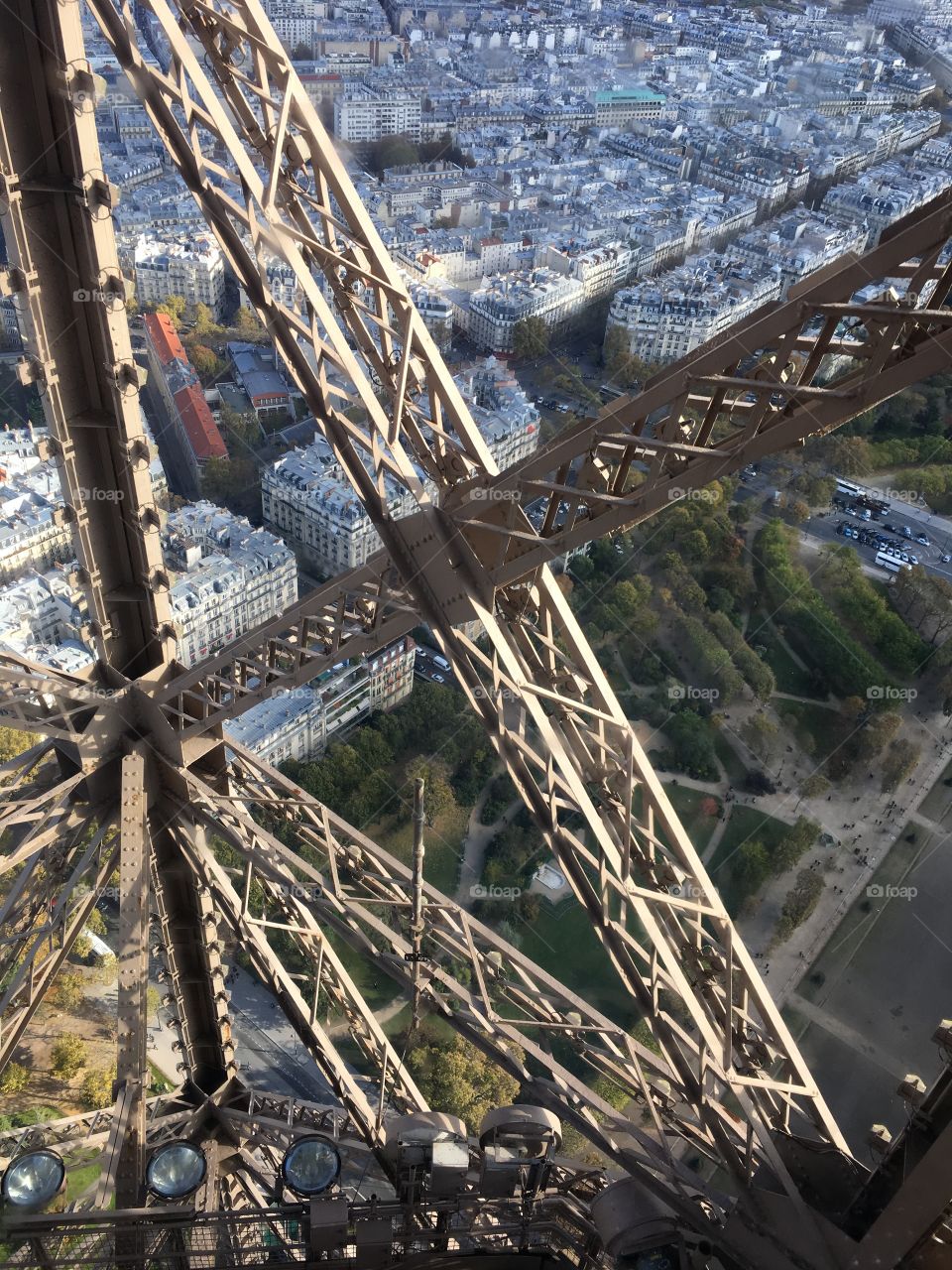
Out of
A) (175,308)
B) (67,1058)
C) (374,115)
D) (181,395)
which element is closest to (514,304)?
(175,308)

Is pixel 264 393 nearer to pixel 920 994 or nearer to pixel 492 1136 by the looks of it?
pixel 920 994

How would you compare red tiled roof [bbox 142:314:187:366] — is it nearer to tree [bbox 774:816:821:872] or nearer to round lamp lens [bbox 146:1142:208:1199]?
tree [bbox 774:816:821:872]

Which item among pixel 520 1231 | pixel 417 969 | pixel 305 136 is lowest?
pixel 520 1231

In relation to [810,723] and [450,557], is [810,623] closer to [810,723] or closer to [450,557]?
[810,723]

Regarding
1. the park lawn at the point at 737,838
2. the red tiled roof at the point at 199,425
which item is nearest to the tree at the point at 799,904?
the park lawn at the point at 737,838

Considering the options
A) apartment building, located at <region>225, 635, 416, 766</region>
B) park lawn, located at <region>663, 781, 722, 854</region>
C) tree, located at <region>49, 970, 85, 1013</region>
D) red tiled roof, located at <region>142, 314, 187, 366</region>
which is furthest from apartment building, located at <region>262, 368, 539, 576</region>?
tree, located at <region>49, 970, 85, 1013</region>

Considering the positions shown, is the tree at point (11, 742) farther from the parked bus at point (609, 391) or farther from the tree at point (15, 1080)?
the parked bus at point (609, 391)

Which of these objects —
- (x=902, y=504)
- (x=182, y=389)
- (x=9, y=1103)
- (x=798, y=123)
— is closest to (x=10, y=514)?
(x=182, y=389)
